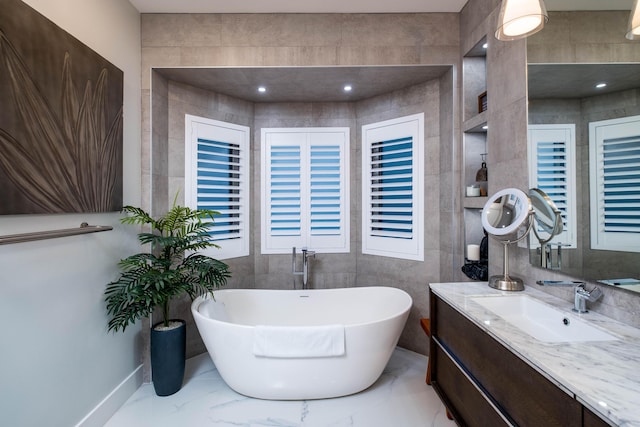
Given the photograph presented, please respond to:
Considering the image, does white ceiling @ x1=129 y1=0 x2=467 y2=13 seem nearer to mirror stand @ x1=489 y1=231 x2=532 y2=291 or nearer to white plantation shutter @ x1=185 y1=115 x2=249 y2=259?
white plantation shutter @ x1=185 y1=115 x2=249 y2=259

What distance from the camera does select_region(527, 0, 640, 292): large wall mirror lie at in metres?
1.21

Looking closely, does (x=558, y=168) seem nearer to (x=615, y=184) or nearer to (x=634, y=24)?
(x=615, y=184)

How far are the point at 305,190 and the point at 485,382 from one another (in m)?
2.40

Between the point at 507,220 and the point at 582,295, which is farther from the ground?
the point at 507,220

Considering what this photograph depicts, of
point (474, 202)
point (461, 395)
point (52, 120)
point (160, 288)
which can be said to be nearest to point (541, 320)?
point (461, 395)

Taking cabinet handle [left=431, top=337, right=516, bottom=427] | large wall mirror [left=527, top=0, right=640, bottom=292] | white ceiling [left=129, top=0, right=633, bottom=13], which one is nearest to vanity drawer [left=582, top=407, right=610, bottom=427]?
cabinet handle [left=431, top=337, right=516, bottom=427]

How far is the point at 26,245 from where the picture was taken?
1.48 m

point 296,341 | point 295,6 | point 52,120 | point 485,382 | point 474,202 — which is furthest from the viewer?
point 295,6

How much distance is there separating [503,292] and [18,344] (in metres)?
2.54

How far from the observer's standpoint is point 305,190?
10.8 feet

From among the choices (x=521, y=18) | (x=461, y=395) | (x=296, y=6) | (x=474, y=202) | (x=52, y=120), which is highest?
(x=296, y=6)

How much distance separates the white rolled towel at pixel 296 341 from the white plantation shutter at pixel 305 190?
1.33 meters

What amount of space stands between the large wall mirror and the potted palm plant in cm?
222

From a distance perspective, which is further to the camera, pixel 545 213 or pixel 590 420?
pixel 545 213
